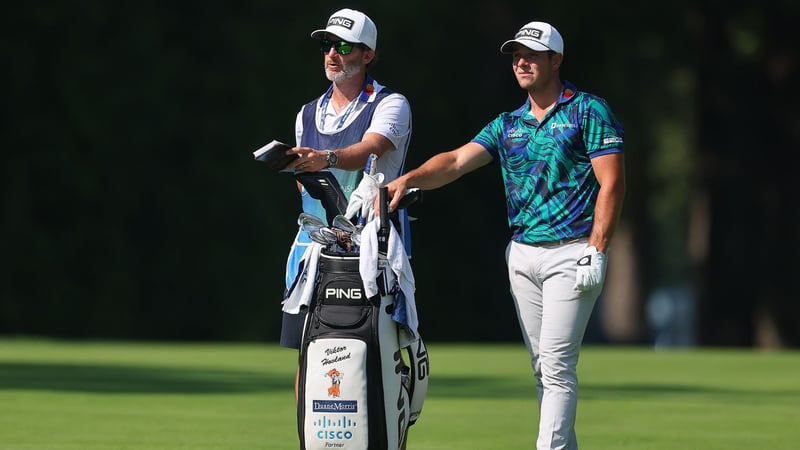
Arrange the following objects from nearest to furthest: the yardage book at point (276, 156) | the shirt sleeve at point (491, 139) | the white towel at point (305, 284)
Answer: the yardage book at point (276, 156), the white towel at point (305, 284), the shirt sleeve at point (491, 139)

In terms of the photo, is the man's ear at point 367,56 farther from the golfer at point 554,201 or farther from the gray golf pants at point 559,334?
the gray golf pants at point 559,334

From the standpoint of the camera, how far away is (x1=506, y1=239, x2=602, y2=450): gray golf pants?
762 centimetres

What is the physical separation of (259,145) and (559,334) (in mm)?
19391

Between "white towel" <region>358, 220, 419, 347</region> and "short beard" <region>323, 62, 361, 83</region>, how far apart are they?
0.87m

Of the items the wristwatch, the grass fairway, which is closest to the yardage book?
the wristwatch

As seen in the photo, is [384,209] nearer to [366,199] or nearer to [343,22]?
[366,199]

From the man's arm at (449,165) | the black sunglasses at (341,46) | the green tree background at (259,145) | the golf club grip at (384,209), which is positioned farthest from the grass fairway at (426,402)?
the green tree background at (259,145)

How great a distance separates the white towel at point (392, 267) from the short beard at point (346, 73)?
874 mm

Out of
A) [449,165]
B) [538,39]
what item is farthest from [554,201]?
[538,39]

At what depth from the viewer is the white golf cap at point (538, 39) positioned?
778cm

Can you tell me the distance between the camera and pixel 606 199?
757 cm

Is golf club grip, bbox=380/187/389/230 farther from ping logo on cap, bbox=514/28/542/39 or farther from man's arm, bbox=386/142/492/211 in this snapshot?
ping logo on cap, bbox=514/28/542/39

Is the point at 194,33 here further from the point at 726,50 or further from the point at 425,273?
the point at 726,50

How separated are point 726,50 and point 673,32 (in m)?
1.95
